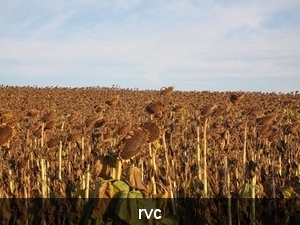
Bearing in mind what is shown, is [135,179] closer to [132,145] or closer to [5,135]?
[132,145]

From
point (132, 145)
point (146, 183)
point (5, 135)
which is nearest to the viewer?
point (132, 145)

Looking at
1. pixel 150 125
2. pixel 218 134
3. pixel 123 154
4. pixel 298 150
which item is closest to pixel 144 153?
pixel 218 134

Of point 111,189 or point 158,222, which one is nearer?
point 111,189

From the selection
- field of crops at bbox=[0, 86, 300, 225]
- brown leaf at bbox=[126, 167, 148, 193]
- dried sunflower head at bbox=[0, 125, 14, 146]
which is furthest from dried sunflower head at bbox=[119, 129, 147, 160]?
dried sunflower head at bbox=[0, 125, 14, 146]

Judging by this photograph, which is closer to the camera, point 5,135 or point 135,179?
point 135,179

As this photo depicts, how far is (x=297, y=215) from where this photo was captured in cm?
418

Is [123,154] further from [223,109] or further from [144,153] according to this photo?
[144,153]

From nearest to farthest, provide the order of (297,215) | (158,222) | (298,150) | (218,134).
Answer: (158,222)
(297,215)
(298,150)
(218,134)

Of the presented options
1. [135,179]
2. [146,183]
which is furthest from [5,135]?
[135,179]

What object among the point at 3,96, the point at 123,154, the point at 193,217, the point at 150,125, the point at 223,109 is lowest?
the point at 193,217

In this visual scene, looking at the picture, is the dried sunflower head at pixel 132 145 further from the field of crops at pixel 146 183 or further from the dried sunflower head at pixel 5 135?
the dried sunflower head at pixel 5 135

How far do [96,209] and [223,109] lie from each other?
2.74m

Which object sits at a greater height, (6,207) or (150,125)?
(150,125)

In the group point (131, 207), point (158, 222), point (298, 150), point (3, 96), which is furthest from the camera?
point (3, 96)
